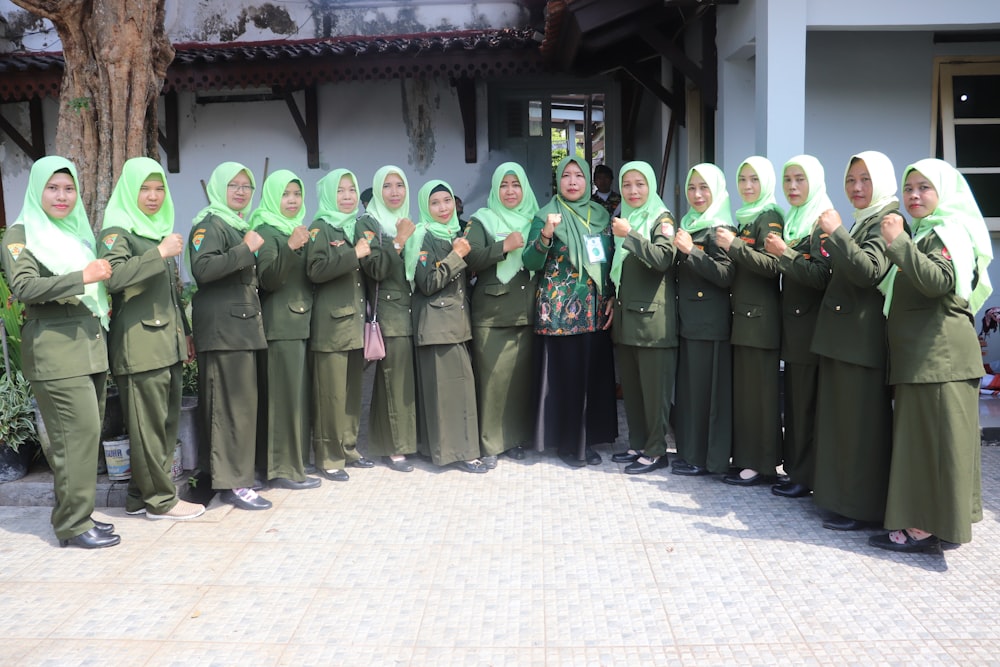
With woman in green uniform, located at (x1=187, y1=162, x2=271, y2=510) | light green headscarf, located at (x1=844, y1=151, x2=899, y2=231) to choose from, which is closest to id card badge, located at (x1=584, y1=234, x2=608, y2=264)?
light green headscarf, located at (x1=844, y1=151, x2=899, y2=231)

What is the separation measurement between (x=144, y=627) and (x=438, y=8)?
783cm

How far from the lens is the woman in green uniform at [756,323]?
4379 mm

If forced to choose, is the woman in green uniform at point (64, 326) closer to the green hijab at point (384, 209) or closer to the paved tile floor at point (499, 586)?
the paved tile floor at point (499, 586)

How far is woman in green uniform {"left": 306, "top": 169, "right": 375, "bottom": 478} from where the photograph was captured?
183 inches

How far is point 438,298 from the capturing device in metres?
4.95

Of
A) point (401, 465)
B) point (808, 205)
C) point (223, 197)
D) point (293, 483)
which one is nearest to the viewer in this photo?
point (808, 205)

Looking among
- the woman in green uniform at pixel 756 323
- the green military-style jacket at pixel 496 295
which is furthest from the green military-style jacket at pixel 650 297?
the green military-style jacket at pixel 496 295

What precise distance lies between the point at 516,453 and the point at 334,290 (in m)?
1.53

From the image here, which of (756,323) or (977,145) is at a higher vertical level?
(977,145)

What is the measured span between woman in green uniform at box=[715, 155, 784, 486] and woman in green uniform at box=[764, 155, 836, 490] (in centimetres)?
7

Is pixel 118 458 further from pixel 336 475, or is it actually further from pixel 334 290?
pixel 334 290

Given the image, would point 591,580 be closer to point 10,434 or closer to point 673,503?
point 673,503

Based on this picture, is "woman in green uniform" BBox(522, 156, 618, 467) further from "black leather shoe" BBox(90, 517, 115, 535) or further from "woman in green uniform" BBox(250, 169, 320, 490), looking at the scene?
"black leather shoe" BBox(90, 517, 115, 535)

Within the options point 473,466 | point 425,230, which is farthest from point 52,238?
point 473,466
